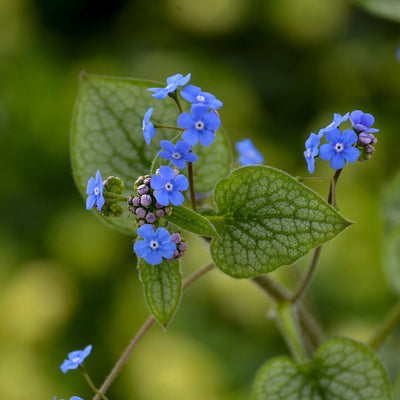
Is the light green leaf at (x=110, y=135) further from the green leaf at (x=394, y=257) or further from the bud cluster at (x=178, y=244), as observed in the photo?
the green leaf at (x=394, y=257)

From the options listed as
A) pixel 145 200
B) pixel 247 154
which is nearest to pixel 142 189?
pixel 145 200

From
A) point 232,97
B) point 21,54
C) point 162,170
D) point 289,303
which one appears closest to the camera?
point 162,170

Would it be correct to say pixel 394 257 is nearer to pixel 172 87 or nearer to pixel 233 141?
pixel 172 87

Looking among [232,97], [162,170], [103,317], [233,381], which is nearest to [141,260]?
[162,170]

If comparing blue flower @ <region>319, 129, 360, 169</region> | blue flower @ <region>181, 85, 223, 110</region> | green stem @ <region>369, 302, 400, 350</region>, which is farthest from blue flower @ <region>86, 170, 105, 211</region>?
green stem @ <region>369, 302, 400, 350</region>

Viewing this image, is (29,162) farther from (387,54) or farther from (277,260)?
(277,260)

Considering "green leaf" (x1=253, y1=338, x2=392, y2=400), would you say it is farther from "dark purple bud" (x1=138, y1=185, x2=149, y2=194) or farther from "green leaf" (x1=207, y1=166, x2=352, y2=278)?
"dark purple bud" (x1=138, y1=185, x2=149, y2=194)
